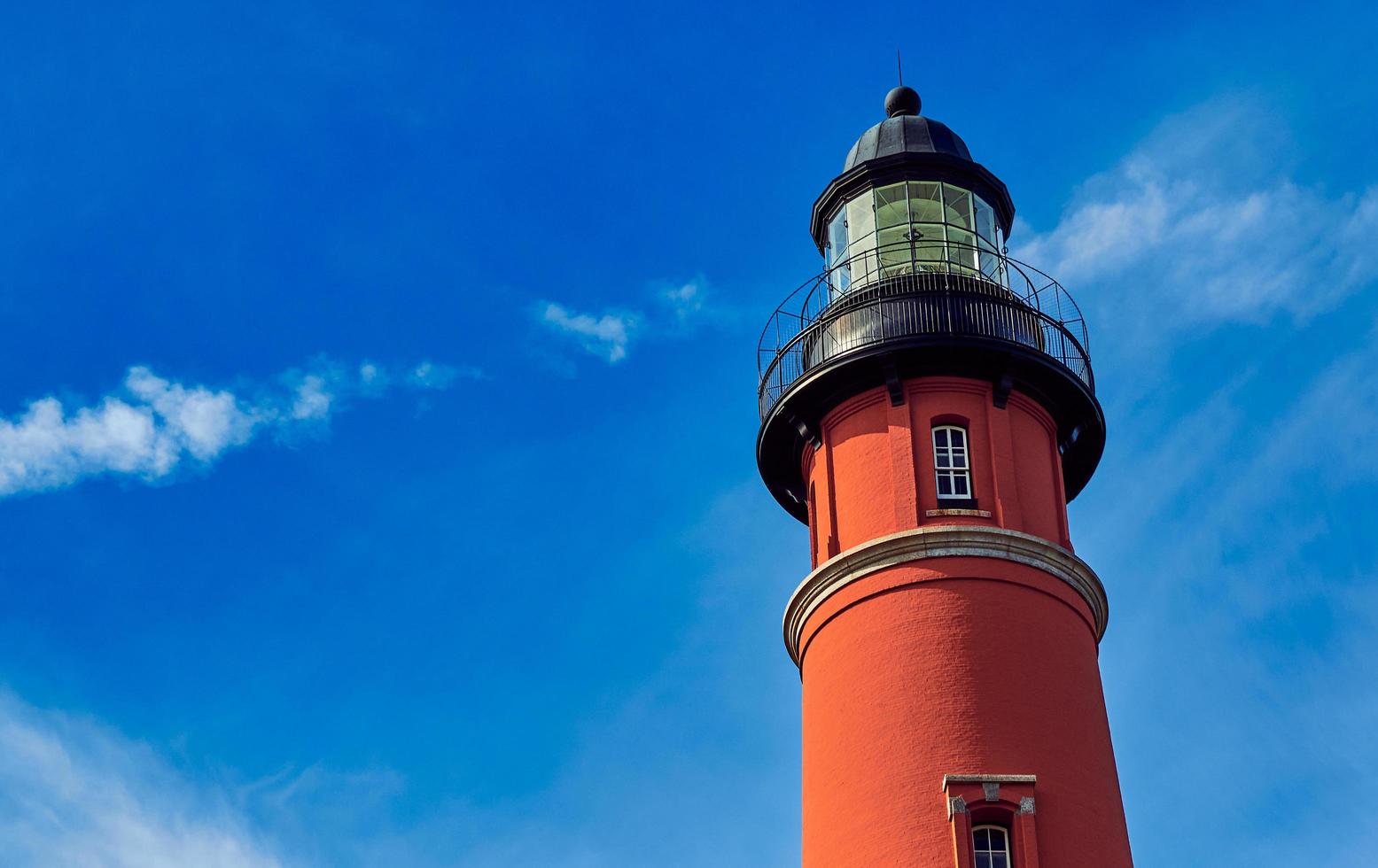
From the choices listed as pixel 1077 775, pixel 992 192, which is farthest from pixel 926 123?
pixel 1077 775

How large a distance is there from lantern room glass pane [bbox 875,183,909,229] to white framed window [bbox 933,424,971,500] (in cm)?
476

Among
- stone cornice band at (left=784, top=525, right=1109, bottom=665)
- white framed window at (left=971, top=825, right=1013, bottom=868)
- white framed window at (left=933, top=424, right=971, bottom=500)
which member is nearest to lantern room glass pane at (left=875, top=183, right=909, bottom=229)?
white framed window at (left=933, top=424, right=971, bottom=500)

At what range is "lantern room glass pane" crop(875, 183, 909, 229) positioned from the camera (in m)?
31.5

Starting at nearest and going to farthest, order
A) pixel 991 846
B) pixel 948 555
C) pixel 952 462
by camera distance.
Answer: pixel 991 846, pixel 948 555, pixel 952 462

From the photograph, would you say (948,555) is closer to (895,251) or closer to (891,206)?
(895,251)

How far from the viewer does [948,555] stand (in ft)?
88.0

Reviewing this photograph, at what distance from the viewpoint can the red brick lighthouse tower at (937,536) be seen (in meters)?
24.9

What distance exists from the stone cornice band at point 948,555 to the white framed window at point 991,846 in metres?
4.40

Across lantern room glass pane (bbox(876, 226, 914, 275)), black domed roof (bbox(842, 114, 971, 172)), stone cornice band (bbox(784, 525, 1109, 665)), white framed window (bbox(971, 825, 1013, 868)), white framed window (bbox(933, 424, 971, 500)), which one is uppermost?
black domed roof (bbox(842, 114, 971, 172))

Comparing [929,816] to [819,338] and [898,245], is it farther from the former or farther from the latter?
[898,245]

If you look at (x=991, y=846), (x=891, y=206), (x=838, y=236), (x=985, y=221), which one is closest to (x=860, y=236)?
(x=838, y=236)

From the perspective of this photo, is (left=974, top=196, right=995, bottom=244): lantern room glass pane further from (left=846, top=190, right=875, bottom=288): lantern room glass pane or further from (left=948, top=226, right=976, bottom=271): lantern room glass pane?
(left=846, top=190, right=875, bottom=288): lantern room glass pane

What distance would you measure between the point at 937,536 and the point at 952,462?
5.89 feet

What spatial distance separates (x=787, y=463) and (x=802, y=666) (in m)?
4.31
